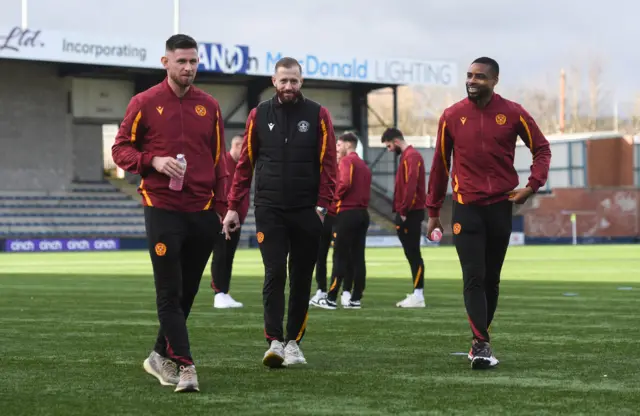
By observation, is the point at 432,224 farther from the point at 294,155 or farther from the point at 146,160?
the point at 146,160

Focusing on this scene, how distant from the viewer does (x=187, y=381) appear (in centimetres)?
730

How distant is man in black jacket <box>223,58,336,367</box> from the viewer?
28.8ft

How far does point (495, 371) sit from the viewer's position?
8.30m

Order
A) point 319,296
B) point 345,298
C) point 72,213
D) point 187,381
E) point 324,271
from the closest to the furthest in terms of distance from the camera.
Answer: point 187,381 → point 345,298 → point 319,296 → point 324,271 → point 72,213

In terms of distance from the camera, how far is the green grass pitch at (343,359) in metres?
6.80

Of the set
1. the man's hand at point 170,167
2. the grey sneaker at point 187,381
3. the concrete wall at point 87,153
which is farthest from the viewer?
the concrete wall at point 87,153

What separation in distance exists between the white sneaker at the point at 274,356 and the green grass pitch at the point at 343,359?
9 cm

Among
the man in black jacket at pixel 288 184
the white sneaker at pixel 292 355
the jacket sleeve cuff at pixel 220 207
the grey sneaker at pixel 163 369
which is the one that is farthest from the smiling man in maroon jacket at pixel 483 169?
the grey sneaker at pixel 163 369

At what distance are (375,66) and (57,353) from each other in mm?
48540

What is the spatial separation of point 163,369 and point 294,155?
1.89 meters

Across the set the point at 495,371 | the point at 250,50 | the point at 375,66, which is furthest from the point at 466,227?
the point at 375,66

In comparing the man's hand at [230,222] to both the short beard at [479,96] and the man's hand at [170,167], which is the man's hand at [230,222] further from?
the short beard at [479,96]

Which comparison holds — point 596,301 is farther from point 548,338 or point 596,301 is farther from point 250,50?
point 250,50

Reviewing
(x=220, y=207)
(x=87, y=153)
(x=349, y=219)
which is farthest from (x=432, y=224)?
(x=87, y=153)
